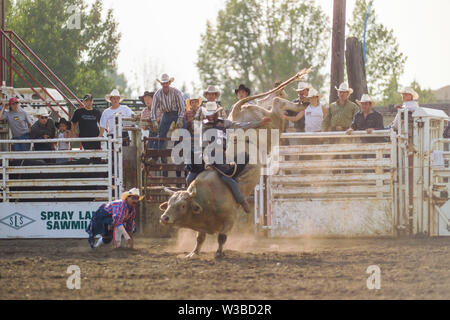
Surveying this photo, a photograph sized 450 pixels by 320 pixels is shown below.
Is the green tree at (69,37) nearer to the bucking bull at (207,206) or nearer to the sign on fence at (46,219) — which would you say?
the sign on fence at (46,219)

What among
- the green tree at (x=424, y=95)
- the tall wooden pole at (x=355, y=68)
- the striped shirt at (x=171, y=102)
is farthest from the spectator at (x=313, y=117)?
the green tree at (x=424, y=95)

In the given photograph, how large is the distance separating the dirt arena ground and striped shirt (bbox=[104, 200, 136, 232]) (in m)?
0.34

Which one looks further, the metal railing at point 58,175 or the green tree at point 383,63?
the green tree at point 383,63

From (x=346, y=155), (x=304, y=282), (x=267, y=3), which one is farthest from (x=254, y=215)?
(x=267, y=3)

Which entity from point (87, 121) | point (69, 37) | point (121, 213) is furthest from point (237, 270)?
point (69, 37)

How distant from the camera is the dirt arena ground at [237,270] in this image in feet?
19.9

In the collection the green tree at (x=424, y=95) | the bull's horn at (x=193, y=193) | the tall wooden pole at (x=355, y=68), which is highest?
the green tree at (x=424, y=95)

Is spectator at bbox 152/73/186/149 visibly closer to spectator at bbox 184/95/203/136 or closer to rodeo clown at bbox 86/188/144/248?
spectator at bbox 184/95/203/136

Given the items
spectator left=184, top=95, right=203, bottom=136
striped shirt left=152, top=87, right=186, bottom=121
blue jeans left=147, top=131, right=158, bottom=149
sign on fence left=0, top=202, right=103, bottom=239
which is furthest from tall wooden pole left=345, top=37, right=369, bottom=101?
sign on fence left=0, top=202, right=103, bottom=239

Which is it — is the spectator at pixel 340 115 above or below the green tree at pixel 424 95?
below

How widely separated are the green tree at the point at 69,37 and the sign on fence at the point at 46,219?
1604cm
